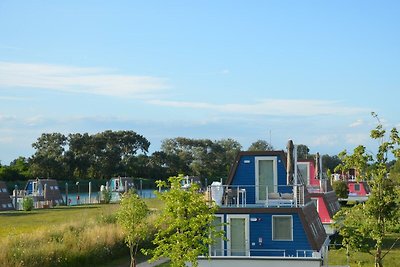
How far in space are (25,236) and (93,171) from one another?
7739cm

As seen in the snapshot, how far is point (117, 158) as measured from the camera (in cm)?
10800

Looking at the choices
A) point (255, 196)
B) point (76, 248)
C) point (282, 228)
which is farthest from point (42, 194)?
point (282, 228)

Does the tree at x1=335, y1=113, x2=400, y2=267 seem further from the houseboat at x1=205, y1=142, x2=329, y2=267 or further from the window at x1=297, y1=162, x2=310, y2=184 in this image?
the window at x1=297, y1=162, x2=310, y2=184

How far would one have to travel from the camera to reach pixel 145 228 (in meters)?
28.5

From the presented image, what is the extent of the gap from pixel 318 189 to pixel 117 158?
222ft

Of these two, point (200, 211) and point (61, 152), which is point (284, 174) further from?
point (61, 152)

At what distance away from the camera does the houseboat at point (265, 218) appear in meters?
23.5

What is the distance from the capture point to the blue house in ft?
77.2

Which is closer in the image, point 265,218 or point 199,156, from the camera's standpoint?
point 265,218

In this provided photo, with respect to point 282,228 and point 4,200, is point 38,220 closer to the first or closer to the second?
point 4,200

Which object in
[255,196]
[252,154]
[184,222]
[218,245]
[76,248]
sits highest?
[252,154]

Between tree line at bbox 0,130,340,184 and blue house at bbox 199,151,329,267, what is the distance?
64.2m

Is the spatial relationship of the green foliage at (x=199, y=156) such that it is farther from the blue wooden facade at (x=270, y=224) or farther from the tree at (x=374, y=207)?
the tree at (x=374, y=207)

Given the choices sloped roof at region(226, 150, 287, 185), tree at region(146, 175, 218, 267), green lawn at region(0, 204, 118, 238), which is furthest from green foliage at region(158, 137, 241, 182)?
tree at region(146, 175, 218, 267)
